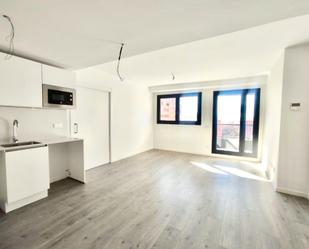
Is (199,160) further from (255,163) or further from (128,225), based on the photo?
(128,225)

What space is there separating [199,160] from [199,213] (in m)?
2.77

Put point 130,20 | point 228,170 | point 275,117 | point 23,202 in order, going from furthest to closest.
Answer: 1. point 228,170
2. point 275,117
3. point 23,202
4. point 130,20

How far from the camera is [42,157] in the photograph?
2.46m

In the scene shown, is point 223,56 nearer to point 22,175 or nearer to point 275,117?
point 275,117

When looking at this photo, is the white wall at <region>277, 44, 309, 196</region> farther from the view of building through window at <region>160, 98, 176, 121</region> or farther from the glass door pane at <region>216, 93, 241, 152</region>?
the view of building through window at <region>160, 98, 176, 121</region>

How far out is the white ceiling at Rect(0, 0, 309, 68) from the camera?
1344mm

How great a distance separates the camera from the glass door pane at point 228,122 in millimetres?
4926

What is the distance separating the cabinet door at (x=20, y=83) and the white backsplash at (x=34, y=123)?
33 cm

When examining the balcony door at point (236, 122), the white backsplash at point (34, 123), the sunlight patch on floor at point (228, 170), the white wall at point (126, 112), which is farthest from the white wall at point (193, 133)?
the white backsplash at point (34, 123)

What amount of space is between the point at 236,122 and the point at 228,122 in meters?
0.23

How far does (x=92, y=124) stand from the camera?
158 inches

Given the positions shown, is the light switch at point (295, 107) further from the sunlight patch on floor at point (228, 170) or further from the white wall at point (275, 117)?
the sunlight patch on floor at point (228, 170)

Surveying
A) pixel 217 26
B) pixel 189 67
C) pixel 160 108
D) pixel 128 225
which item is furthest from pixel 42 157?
pixel 160 108

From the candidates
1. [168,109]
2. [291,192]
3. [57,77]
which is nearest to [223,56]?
[291,192]
